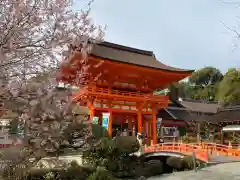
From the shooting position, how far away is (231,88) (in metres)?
33.0

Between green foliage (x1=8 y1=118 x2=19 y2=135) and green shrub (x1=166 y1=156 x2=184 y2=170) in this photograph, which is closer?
green foliage (x1=8 y1=118 x2=19 y2=135)

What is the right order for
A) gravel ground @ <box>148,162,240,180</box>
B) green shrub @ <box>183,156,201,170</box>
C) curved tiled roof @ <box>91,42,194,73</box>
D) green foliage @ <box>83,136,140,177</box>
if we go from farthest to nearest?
curved tiled roof @ <box>91,42,194,73</box> → green shrub @ <box>183,156,201,170</box> → green foliage @ <box>83,136,140,177</box> → gravel ground @ <box>148,162,240,180</box>

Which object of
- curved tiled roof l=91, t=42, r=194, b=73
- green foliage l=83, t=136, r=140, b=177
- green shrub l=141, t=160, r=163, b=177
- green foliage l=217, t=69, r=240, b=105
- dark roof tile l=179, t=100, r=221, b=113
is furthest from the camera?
dark roof tile l=179, t=100, r=221, b=113

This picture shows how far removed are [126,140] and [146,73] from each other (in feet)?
26.4

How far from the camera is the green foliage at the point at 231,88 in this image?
31.8 m

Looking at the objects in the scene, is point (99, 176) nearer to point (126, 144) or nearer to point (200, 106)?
point (126, 144)

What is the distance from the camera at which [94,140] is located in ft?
50.9

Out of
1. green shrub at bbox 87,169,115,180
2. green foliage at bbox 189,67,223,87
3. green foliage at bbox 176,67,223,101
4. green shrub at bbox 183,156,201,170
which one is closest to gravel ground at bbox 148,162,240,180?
green shrub at bbox 183,156,201,170

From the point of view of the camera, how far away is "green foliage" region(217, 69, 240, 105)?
31814 millimetres

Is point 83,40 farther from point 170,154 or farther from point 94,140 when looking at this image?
point 170,154

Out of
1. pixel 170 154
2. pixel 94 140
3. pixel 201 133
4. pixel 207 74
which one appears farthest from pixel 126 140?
pixel 207 74

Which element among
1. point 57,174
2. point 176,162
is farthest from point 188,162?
point 57,174

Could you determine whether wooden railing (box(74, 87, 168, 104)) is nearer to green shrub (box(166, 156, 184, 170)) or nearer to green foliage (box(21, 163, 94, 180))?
green shrub (box(166, 156, 184, 170))

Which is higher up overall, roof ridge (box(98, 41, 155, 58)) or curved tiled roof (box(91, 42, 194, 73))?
roof ridge (box(98, 41, 155, 58))
